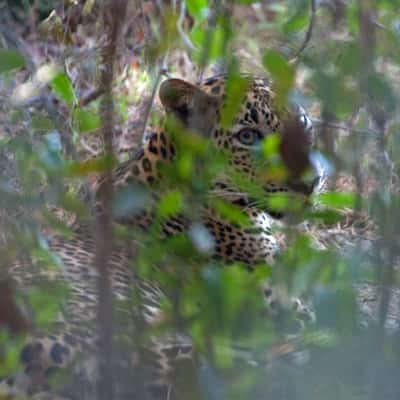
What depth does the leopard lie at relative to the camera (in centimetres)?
259

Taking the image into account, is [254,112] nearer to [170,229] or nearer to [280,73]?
[170,229]

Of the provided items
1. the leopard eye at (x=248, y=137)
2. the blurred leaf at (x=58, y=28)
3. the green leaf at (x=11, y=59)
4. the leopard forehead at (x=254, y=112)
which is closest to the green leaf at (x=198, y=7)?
the green leaf at (x=11, y=59)

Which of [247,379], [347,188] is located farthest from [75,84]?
[247,379]

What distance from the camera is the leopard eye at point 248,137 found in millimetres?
5160

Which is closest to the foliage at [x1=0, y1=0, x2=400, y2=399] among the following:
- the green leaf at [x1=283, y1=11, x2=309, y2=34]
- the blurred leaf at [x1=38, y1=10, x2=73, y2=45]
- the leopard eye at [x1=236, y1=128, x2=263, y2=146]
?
the green leaf at [x1=283, y1=11, x2=309, y2=34]

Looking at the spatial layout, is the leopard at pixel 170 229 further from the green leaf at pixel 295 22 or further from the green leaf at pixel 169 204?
the green leaf at pixel 295 22

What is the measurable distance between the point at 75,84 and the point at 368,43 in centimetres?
467

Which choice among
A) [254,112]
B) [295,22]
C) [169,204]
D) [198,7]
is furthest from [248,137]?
[169,204]

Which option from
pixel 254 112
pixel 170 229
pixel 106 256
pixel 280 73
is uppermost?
pixel 254 112

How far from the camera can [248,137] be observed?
205 inches

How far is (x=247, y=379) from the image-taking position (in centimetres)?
190

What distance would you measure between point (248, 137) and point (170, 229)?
672 millimetres

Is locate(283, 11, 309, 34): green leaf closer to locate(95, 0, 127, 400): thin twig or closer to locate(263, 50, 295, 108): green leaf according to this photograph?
locate(263, 50, 295, 108): green leaf

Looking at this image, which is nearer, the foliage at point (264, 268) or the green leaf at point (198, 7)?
the foliage at point (264, 268)
